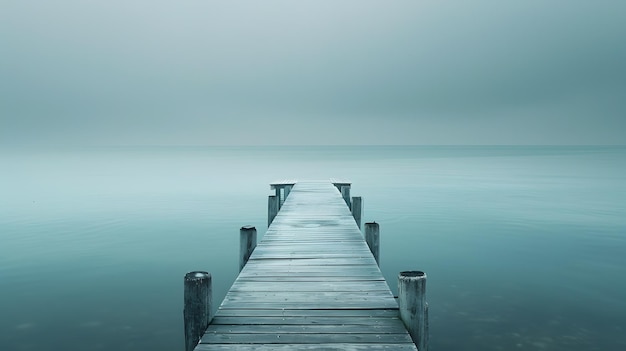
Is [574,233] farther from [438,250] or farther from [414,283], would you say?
[414,283]

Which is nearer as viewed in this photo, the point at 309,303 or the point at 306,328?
the point at 306,328

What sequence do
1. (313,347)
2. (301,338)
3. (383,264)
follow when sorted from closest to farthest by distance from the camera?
(313,347) < (301,338) < (383,264)

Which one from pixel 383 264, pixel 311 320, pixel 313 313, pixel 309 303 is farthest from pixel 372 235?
pixel 383 264

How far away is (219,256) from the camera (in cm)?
1516

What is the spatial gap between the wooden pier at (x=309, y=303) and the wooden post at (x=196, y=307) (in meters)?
0.08

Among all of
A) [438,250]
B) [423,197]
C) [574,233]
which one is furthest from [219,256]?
[423,197]

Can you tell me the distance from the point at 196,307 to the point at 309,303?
4.48 ft

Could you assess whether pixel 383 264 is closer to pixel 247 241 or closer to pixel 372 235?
pixel 372 235

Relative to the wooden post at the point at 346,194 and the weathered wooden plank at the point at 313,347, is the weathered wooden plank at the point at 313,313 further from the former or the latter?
the wooden post at the point at 346,194

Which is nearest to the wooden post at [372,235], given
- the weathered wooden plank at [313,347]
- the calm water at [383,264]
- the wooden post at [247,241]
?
the calm water at [383,264]

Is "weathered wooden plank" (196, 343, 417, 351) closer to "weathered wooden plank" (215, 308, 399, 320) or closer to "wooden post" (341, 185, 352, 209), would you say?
"weathered wooden plank" (215, 308, 399, 320)

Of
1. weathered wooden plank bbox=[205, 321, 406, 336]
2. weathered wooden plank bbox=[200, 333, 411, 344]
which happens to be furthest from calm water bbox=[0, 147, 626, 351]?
weathered wooden plank bbox=[200, 333, 411, 344]

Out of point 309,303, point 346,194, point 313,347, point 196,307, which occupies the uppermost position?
point 346,194

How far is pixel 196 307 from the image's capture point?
470 centimetres
